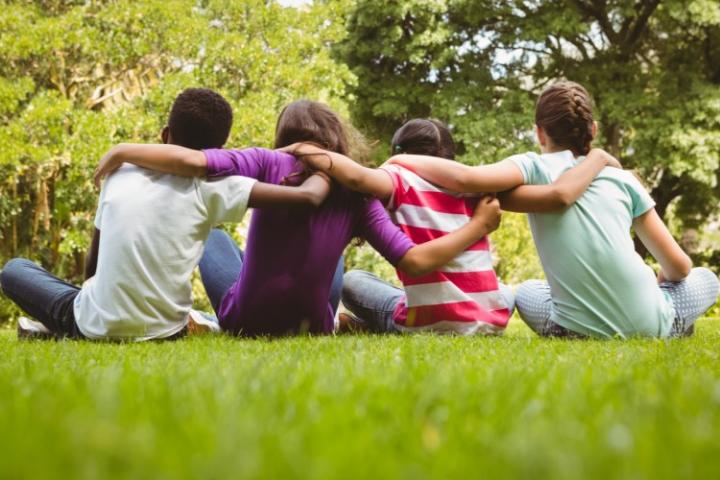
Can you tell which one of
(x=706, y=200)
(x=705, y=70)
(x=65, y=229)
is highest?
(x=705, y=70)

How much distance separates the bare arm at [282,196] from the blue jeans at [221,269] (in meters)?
0.84

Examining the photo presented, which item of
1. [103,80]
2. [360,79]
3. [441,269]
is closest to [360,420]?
[441,269]

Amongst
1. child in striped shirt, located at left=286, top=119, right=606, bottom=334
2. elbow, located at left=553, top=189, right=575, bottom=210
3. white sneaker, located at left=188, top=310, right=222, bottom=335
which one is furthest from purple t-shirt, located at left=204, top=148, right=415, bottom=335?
elbow, located at left=553, top=189, right=575, bottom=210

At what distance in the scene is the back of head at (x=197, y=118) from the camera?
146 inches

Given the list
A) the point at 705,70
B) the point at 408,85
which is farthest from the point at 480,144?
the point at 705,70

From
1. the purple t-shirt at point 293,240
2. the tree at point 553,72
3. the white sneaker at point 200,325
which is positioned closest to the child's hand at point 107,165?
the purple t-shirt at point 293,240

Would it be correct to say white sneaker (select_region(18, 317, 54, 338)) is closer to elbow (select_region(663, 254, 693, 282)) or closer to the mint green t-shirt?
the mint green t-shirt

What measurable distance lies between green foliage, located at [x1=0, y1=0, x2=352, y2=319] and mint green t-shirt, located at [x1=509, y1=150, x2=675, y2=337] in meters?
7.60

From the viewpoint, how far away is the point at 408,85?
57.3 feet

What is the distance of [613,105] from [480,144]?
318cm

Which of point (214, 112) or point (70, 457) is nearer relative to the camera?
point (70, 457)

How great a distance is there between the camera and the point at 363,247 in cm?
1481

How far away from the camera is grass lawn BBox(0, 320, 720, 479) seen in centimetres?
98

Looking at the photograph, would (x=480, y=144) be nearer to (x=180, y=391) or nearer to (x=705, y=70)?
(x=705, y=70)
